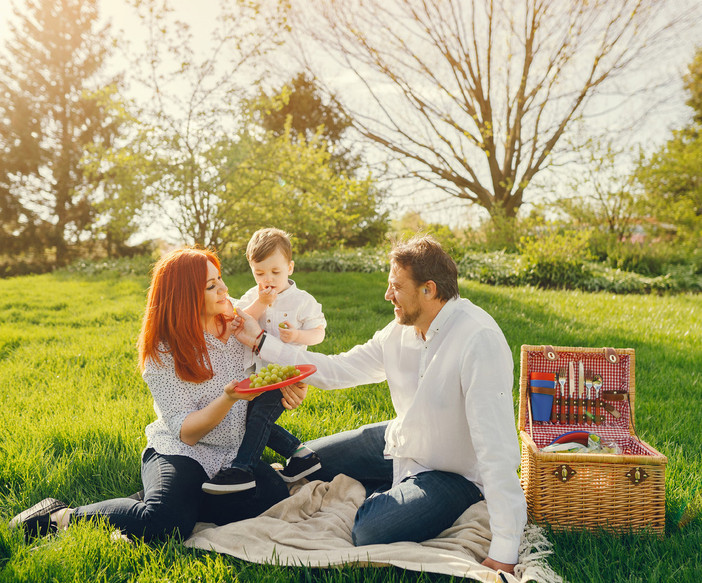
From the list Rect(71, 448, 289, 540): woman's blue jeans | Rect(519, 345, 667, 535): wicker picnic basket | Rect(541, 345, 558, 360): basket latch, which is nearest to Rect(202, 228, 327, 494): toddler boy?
Rect(71, 448, 289, 540): woman's blue jeans

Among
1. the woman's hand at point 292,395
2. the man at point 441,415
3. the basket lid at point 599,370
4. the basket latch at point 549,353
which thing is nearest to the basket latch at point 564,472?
the man at point 441,415

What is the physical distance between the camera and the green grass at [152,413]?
2.34 metres

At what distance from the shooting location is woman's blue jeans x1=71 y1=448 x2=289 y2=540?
2.58 metres

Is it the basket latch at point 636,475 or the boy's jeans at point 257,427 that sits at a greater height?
the boy's jeans at point 257,427

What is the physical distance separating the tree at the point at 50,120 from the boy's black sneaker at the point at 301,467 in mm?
20281

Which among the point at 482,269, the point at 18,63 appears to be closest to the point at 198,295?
the point at 482,269

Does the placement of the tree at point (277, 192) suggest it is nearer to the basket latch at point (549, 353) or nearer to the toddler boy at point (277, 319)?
the toddler boy at point (277, 319)

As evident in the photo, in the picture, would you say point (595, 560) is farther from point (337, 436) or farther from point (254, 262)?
point (254, 262)

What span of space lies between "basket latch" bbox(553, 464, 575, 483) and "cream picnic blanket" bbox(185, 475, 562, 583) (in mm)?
272

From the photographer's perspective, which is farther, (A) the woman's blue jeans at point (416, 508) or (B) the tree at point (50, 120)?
(B) the tree at point (50, 120)

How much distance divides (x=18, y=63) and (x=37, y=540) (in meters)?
24.5

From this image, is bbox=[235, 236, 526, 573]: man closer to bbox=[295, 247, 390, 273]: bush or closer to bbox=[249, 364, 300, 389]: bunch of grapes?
bbox=[249, 364, 300, 389]: bunch of grapes

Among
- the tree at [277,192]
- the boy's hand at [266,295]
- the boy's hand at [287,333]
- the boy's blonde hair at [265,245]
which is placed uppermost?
the tree at [277,192]

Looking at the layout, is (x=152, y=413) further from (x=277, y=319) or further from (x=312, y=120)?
(x=312, y=120)
